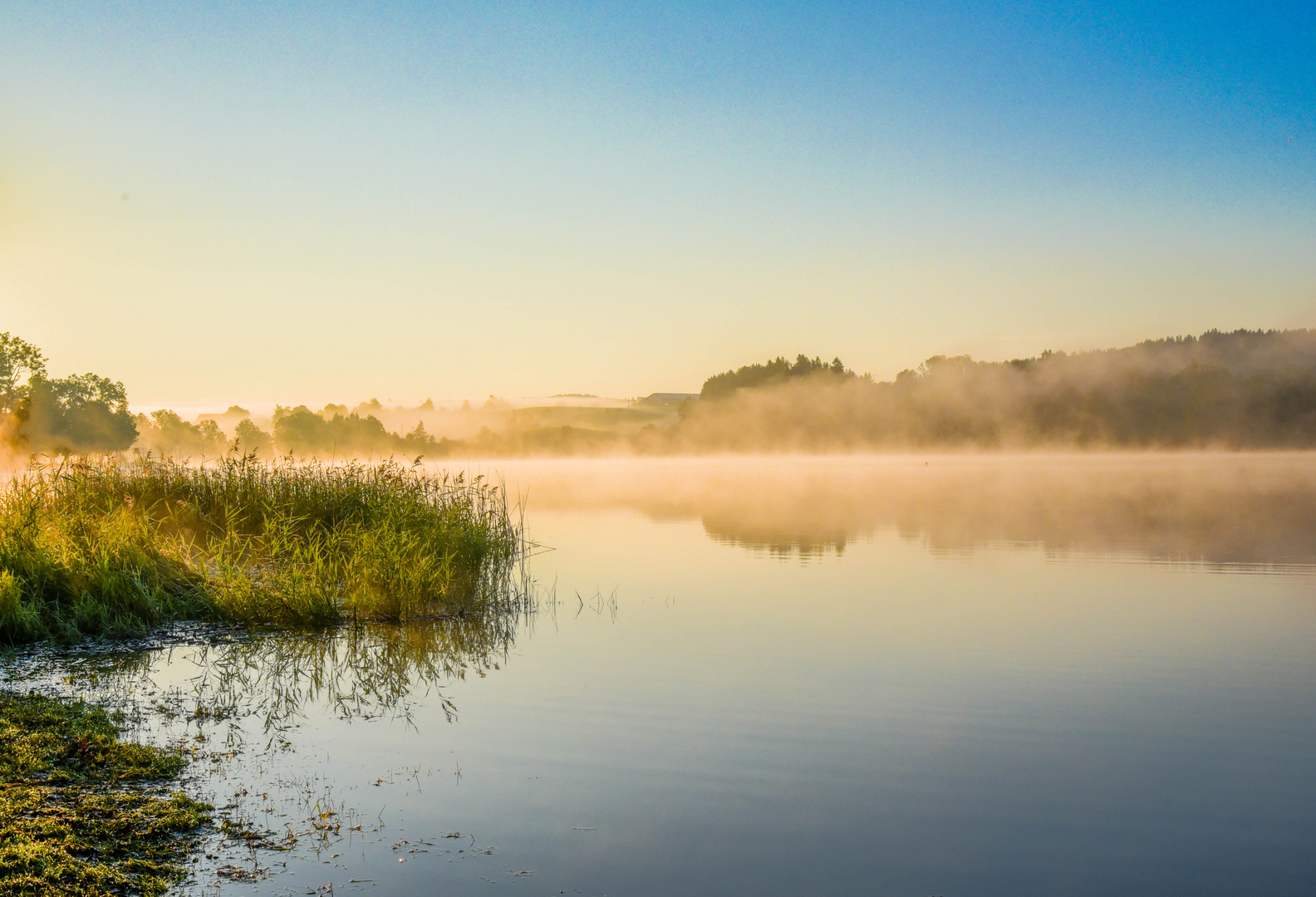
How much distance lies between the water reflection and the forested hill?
82987 mm

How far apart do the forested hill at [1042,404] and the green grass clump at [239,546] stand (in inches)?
5474

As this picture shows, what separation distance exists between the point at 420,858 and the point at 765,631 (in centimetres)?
787

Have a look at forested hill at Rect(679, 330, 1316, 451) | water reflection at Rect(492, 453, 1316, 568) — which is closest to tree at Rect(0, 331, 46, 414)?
water reflection at Rect(492, 453, 1316, 568)

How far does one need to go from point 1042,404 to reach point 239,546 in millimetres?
150389

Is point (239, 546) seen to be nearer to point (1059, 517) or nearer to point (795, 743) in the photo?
point (795, 743)

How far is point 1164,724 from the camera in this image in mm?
8305

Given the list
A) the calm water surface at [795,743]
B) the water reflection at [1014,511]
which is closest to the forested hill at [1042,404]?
the water reflection at [1014,511]

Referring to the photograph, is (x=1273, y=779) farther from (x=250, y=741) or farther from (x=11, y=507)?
(x=11, y=507)

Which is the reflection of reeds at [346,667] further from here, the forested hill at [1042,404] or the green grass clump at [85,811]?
the forested hill at [1042,404]

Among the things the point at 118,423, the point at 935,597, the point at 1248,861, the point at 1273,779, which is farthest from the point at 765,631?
the point at 118,423

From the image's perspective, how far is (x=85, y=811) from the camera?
508 cm

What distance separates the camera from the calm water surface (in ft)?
17.5

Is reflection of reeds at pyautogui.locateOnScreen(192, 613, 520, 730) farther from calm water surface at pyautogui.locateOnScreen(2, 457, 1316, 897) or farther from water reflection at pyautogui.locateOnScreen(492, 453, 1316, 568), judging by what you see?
water reflection at pyautogui.locateOnScreen(492, 453, 1316, 568)

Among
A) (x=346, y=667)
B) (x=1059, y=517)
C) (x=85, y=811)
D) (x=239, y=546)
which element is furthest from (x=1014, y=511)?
(x=85, y=811)
